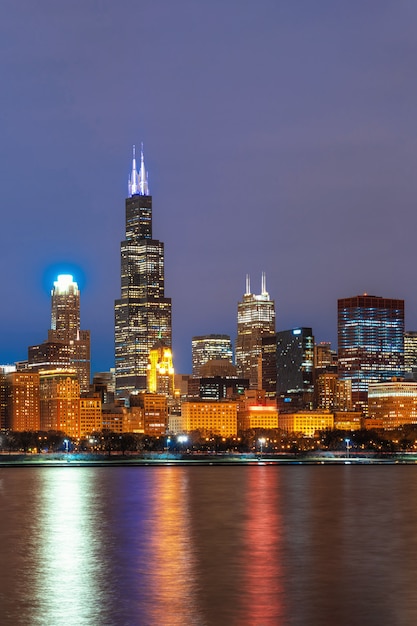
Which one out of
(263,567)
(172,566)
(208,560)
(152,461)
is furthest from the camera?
(152,461)

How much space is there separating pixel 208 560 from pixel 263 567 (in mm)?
2892

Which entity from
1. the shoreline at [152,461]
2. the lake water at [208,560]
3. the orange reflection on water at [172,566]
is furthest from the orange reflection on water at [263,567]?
the shoreline at [152,461]

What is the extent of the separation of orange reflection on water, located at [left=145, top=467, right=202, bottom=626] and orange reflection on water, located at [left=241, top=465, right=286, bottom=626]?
1.82 metres

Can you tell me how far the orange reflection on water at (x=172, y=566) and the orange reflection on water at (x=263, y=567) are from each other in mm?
1825

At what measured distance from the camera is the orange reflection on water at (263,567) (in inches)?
1390

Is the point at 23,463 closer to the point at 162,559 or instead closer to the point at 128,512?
the point at 128,512

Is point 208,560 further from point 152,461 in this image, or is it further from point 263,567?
point 152,461

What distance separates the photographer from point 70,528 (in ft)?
203

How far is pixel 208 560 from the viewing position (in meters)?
47.2

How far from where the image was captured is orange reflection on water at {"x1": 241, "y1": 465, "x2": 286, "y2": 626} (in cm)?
3531

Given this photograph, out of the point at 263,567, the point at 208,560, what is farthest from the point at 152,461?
the point at 263,567

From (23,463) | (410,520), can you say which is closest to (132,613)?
(410,520)

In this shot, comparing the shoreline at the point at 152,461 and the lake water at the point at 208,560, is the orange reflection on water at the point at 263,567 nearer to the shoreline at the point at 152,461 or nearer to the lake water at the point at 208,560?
the lake water at the point at 208,560

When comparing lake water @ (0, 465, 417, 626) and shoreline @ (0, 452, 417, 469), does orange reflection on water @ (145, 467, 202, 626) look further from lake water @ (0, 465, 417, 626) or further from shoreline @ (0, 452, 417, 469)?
shoreline @ (0, 452, 417, 469)
